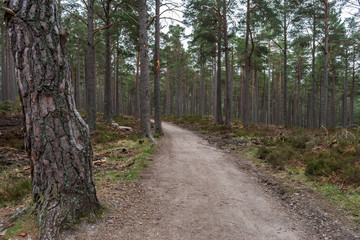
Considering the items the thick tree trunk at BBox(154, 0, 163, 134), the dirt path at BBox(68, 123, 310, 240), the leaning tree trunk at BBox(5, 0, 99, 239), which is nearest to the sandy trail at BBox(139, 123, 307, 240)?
the dirt path at BBox(68, 123, 310, 240)

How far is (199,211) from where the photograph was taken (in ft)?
11.2

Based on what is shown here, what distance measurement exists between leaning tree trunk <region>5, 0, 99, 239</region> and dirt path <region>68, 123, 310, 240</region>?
1.81 ft

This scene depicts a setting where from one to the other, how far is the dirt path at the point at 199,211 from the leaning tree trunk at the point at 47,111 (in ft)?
1.81

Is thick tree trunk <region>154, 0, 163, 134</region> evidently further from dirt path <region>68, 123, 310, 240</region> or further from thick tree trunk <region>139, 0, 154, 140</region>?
dirt path <region>68, 123, 310, 240</region>

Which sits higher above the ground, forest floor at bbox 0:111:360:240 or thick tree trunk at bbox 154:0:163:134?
thick tree trunk at bbox 154:0:163:134

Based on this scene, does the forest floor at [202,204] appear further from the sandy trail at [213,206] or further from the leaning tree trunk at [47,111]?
the leaning tree trunk at [47,111]

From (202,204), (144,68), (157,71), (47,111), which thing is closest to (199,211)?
(202,204)

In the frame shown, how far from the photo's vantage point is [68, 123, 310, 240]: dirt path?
9.16 feet

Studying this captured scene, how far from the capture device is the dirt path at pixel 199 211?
279cm

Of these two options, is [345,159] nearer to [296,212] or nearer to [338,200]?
[338,200]

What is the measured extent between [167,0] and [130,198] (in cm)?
970

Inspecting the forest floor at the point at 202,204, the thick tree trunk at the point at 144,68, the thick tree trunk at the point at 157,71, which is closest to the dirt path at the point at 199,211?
the forest floor at the point at 202,204

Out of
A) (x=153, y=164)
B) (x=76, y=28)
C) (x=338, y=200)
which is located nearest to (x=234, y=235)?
(x=338, y=200)

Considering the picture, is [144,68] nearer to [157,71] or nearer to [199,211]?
[157,71]
